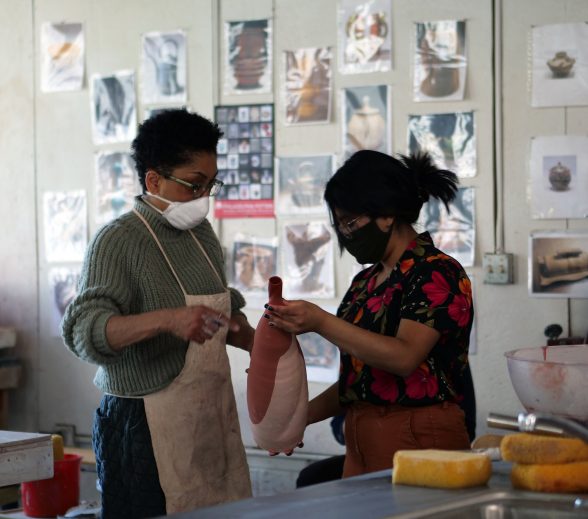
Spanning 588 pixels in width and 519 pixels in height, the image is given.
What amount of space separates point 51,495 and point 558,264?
85.1 inches

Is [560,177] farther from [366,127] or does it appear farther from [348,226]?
[348,226]

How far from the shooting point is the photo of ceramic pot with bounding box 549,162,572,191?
3.53m

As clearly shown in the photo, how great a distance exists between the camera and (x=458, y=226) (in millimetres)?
3732

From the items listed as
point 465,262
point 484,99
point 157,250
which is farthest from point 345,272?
point 157,250

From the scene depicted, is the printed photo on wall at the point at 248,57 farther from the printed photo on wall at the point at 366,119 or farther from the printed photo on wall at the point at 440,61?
the printed photo on wall at the point at 440,61

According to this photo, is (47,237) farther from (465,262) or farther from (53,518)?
(465,262)

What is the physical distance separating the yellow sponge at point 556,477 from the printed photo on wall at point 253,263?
8.11ft

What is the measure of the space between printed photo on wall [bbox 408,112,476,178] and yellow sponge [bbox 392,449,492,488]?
2.07m

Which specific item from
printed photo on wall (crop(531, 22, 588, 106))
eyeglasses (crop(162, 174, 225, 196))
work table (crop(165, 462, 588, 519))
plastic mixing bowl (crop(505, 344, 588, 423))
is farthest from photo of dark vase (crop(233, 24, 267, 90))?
work table (crop(165, 462, 588, 519))

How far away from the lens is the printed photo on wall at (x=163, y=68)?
168 inches

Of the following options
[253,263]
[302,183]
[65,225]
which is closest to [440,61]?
[302,183]

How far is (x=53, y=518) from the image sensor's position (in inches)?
144

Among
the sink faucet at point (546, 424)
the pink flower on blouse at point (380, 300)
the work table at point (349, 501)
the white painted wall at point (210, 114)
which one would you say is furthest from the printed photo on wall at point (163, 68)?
the sink faucet at point (546, 424)

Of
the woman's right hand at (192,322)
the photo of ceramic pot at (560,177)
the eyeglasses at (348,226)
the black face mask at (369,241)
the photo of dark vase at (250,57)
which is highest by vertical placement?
the photo of dark vase at (250,57)
